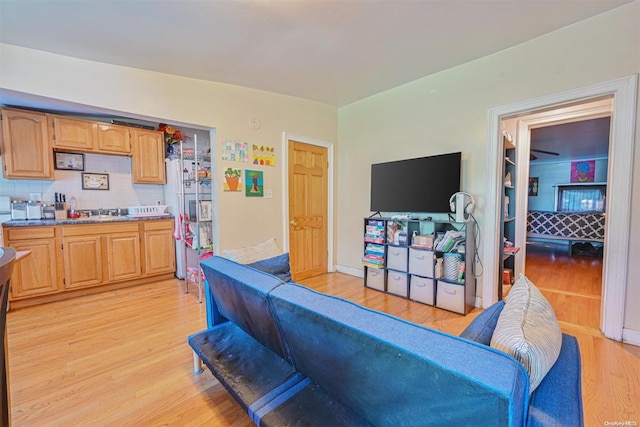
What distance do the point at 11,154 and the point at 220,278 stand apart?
3.48 meters

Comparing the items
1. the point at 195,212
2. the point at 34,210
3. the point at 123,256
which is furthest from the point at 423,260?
the point at 34,210

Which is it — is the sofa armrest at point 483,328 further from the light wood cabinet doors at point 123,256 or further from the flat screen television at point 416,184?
the light wood cabinet doors at point 123,256

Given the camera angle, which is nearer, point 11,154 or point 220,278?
point 220,278

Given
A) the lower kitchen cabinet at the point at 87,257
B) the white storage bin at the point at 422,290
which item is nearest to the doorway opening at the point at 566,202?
the white storage bin at the point at 422,290

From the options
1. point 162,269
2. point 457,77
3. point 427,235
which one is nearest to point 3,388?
point 162,269

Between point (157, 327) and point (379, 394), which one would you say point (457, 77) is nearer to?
point (379, 394)

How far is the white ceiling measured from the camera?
1907 millimetres

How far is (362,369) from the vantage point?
0.86 m

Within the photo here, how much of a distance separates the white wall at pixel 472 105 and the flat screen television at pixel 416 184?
0.21 meters

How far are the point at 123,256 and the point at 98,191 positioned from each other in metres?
1.08

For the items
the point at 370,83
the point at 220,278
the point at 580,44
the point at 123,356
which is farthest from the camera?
the point at 370,83

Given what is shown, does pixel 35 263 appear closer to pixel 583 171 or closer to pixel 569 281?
pixel 569 281

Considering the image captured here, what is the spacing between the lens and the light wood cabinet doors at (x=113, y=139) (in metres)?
3.53

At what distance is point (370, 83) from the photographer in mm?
3338
